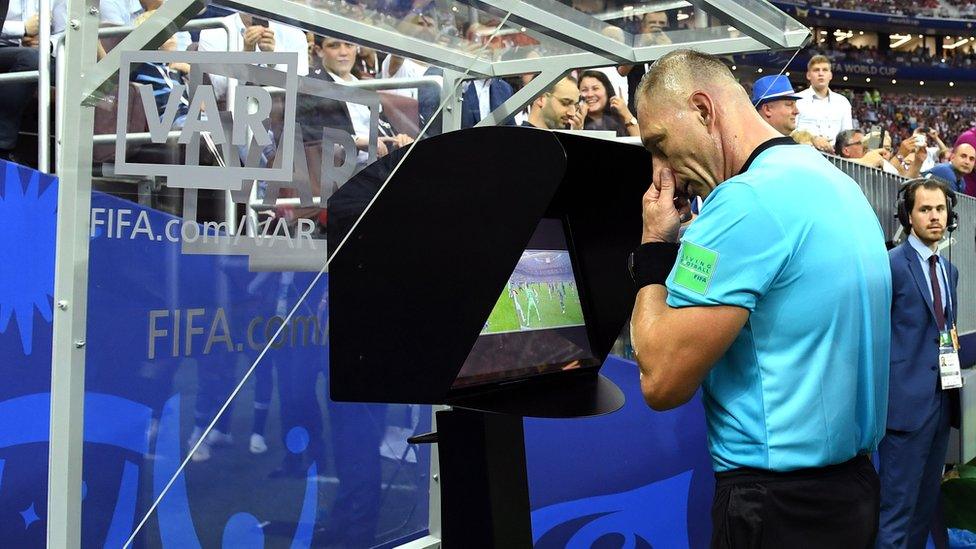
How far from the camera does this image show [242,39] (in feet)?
6.72

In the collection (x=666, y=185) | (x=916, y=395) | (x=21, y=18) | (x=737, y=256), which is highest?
(x=21, y=18)

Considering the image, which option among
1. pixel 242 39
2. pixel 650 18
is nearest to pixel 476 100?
pixel 650 18

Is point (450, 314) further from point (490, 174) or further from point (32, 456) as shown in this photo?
point (32, 456)

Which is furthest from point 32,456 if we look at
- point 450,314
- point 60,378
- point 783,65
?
point 783,65

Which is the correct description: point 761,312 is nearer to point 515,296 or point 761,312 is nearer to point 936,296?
point 515,296

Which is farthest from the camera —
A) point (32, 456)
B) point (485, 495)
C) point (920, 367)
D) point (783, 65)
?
point (920, 367)

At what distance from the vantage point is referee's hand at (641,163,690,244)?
1797 millimetres

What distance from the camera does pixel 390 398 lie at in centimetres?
174

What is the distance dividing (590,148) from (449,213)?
47cm

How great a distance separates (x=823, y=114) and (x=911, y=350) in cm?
394

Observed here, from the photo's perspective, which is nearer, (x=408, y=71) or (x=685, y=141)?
(x=685, y=141)

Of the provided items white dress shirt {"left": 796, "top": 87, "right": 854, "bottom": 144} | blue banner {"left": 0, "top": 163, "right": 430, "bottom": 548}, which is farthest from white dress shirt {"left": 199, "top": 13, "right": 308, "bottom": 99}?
white dress shirt {"left": 796, "top": 87, "right": 854, "bottom": 144}

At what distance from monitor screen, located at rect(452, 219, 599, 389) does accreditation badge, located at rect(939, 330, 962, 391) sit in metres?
2.65

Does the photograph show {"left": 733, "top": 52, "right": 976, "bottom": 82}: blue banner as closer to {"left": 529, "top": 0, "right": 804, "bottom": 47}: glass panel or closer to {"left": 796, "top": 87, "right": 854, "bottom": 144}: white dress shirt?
{"left": 796, "top": 87, "right": 854, "bottom": 144}: white dress shirt
